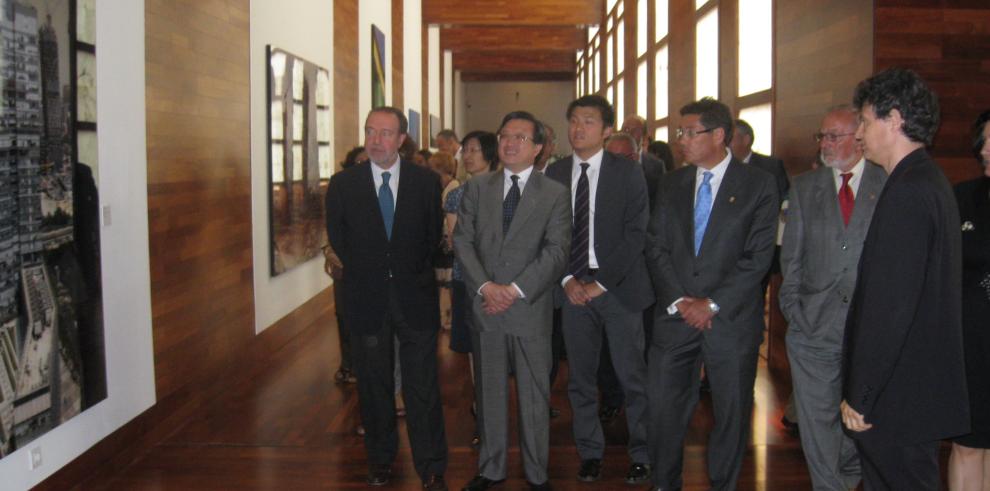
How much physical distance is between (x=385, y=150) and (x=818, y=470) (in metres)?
2.19

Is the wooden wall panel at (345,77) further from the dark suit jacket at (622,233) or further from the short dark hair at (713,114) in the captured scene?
the short dark hair at (713,114)

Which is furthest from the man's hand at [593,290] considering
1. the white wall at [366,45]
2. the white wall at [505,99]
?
the white wall at [505,99]

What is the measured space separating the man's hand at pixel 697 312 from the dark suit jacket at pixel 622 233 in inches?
18.6

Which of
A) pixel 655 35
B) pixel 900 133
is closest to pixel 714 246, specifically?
pixel 900 133

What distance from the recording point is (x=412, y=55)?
16.3 meters

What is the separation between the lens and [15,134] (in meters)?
3.36

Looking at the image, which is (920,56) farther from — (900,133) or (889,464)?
(889,464)

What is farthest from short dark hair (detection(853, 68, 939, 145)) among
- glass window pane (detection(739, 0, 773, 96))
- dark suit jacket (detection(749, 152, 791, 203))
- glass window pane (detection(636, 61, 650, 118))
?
glass window pane (detection(636, 61, 650, 118))

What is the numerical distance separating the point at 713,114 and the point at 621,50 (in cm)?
1215

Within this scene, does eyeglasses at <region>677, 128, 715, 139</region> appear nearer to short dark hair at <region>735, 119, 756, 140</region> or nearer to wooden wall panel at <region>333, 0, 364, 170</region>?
short dark hair at <region>735, 119, 756, 140</region>

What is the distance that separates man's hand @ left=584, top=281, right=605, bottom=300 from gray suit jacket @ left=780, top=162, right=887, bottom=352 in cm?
78

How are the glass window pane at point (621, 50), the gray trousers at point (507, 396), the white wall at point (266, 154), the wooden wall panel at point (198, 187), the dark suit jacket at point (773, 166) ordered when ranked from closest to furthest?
1. the gray trousers at point (507, 396)
2. the wooden wall panel at point (198, 187)
3. the dark suit jacket at point (773, 166)
4. the white wall at point (266, 154)
5. the glass window pane at point (621, 50)

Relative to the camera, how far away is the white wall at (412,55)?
15059mm

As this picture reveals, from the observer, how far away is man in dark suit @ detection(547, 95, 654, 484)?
4016 mm
